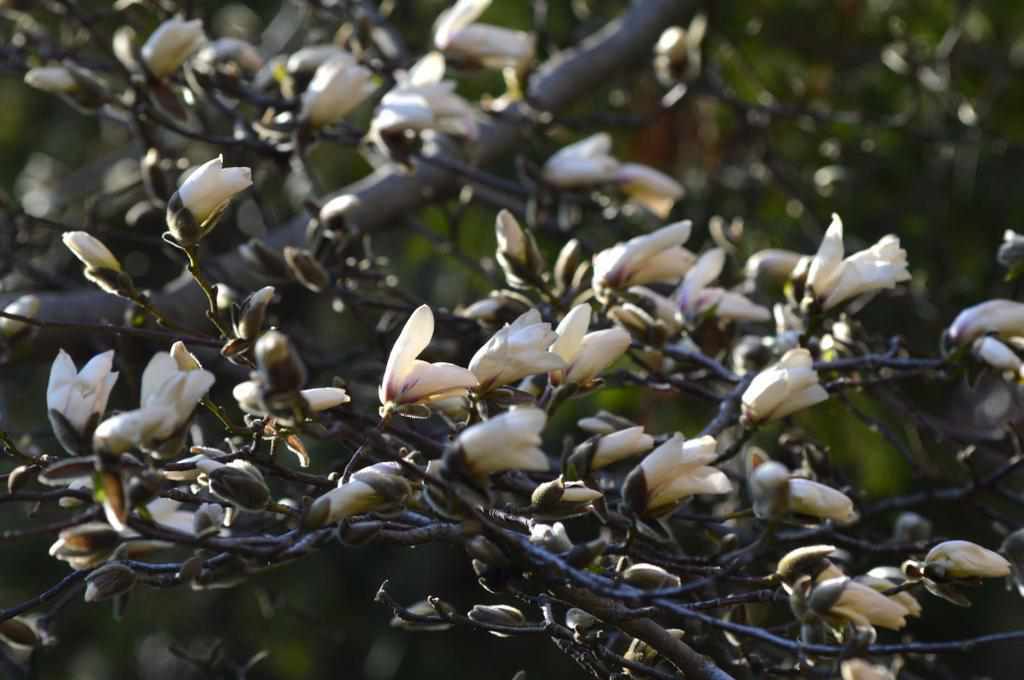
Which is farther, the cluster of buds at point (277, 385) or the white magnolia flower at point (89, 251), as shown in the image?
the white magnolia flower at point (89, 251)

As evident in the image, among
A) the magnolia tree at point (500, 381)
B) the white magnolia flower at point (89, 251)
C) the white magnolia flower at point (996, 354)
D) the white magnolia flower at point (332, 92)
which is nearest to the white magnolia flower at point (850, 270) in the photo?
the magnolia tree at point (500, 381)

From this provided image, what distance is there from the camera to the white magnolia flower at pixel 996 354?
1.18 m

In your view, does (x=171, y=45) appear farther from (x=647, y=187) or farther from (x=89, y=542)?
(x=89, y=542)

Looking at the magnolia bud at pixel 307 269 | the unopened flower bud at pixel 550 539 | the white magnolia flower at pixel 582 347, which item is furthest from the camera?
the magnolia bud at pixel 307 269

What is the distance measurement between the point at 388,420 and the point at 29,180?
2055mm

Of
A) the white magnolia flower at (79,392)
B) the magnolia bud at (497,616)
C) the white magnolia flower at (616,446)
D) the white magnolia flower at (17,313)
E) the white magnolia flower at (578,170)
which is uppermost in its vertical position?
the white magnolia flower at (79,392)

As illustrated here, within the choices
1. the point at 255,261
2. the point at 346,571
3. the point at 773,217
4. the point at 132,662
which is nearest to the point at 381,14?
the point at 255,261

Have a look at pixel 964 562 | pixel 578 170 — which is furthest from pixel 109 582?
pixel 578 170

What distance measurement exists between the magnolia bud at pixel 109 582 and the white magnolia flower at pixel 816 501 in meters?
0.51

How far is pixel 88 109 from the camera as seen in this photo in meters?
1.56

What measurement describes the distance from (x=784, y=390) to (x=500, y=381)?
257mm

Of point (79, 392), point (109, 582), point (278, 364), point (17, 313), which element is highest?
point (278, 364)

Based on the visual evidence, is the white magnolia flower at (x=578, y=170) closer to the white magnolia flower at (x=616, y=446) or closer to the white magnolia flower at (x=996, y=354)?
the white magnolia flower at (x=996, y=354)

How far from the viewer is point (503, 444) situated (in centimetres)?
83
